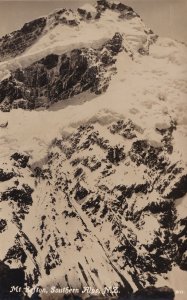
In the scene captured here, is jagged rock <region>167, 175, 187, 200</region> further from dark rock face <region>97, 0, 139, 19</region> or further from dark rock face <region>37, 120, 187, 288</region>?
dark rock face <region>97, 0, 139, 19</region>

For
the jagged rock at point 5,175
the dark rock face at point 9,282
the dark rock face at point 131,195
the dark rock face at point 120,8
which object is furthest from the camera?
the dark rock face at point 120,8

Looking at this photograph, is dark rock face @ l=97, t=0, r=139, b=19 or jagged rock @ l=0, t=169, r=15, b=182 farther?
dark rock face @ l=97, t=0, r=139, b=19

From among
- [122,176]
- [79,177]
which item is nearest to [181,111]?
[122,176]

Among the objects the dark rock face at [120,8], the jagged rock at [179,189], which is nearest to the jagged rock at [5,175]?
the jagged rock at [179,189]

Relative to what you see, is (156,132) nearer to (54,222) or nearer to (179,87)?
(179,87)

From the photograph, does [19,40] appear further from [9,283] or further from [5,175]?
[9,283]

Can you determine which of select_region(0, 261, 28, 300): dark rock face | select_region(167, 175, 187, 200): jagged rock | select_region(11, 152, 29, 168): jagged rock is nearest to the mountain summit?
select_region(11, 152, 29, 168): jagged rock

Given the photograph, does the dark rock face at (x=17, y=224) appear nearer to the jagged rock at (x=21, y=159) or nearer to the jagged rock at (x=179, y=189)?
the jagged rock at (x=21, y=159)

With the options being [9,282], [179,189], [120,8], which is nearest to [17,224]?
[9,282]

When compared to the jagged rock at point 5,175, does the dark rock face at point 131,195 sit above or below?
below
